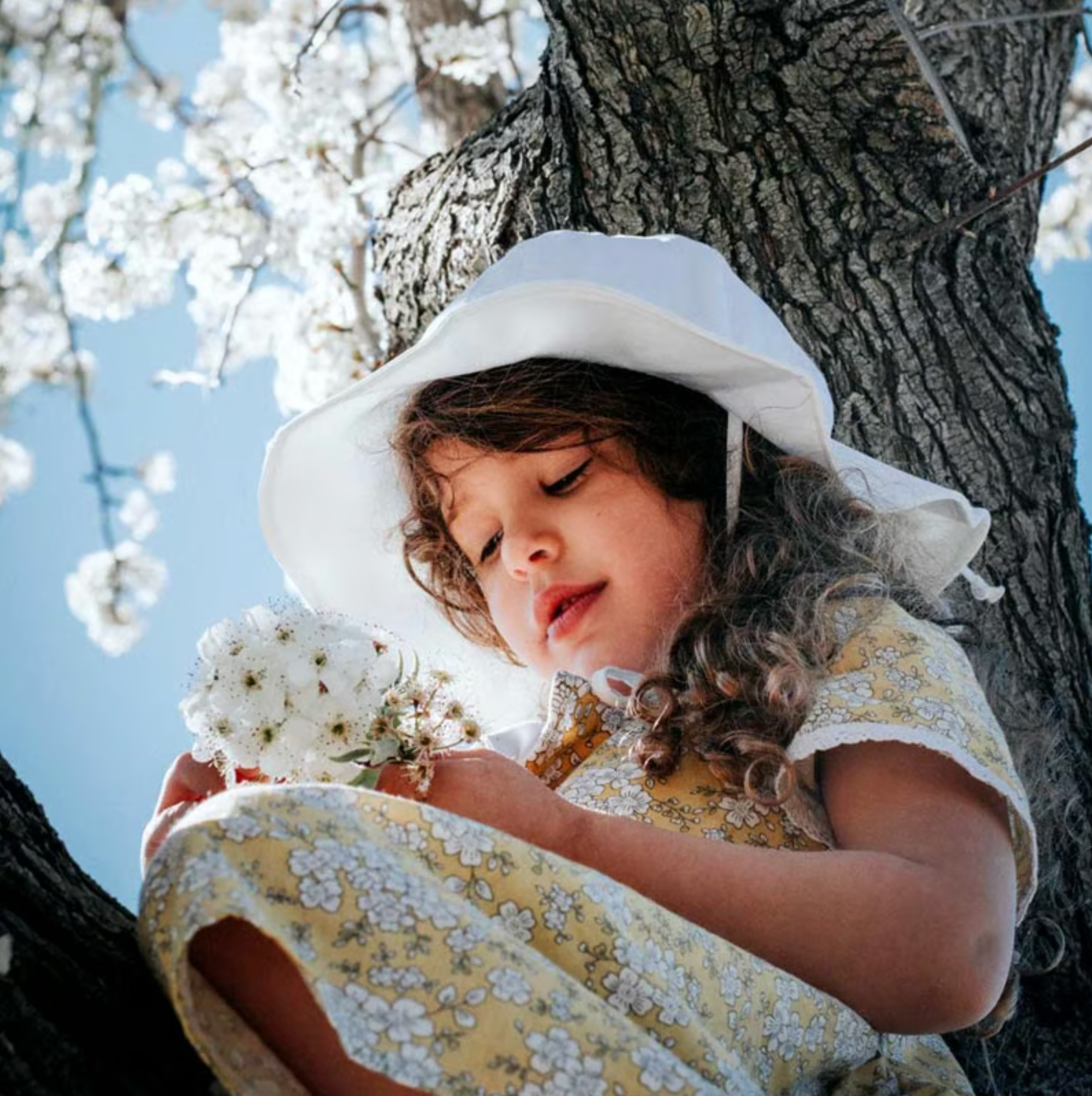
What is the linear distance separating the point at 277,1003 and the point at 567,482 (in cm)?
106

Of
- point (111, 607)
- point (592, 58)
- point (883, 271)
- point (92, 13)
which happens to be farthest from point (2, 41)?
point (883, 271)

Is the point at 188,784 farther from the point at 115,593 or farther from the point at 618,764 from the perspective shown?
the point at 115,593

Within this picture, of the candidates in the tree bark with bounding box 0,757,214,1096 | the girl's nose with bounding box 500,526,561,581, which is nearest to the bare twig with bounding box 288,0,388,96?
the girl's nose with bounding box 500,526,561,581

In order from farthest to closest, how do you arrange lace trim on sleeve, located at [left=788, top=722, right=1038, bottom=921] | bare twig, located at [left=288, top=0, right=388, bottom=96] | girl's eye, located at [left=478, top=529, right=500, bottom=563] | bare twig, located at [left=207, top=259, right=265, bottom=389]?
1. bare twig, located at [left=207, top=259, right=265, bottom=389]
2. bare twig, located at [left=288, top=0, right=388, bottom=96]
3. girl's eye, located at [left=478, top=529, right=500, bottom=563]
4. lace trim on sleeve, located at [left=788, top=722, right=1038, bottom=921]

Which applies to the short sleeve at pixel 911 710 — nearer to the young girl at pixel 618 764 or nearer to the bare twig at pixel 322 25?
the young girl at pixel 618 764

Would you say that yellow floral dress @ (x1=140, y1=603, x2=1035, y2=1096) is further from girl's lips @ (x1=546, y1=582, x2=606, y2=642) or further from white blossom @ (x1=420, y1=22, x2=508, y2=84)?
white blossom @ (x1=420, y1=22, x2=508, y2=84)

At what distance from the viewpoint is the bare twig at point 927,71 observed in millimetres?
1937

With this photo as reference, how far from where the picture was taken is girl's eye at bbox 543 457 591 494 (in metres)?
2.01

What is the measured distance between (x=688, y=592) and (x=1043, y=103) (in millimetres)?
1421

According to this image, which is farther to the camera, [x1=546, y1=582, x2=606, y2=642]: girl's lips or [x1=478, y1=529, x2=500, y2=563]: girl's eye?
[x1=478, y1=529, x2=500, y2=563]: girl's eye

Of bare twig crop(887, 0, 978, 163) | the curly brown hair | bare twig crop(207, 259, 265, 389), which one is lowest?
the curly brown hair

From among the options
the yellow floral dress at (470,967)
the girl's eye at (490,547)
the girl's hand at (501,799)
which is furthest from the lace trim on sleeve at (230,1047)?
the girl's eye at (490,547)

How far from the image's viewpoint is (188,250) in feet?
12.7

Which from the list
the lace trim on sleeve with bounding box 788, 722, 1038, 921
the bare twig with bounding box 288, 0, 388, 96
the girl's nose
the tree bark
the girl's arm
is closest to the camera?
the tree bark
